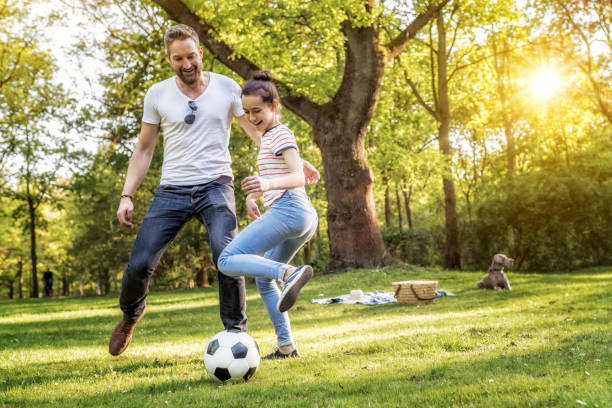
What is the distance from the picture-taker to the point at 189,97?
523 cm

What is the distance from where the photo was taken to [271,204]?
482cm

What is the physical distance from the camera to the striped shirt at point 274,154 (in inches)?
183

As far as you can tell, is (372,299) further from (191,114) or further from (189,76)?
(189,76)

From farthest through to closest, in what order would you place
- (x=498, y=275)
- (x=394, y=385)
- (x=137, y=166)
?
(x=498, y=275) < (x=137, y=166) < (x=394, y=385)

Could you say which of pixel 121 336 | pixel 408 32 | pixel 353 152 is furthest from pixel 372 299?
pixel 408 32

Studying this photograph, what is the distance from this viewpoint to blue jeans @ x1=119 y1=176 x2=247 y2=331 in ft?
16.1

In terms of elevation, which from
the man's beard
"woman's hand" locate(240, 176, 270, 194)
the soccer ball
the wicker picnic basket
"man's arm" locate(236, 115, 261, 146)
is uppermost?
the man's beard

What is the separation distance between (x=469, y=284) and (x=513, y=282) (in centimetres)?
120

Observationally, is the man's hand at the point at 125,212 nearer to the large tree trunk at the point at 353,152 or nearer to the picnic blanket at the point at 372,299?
the picnic blanket at the point at 372,299

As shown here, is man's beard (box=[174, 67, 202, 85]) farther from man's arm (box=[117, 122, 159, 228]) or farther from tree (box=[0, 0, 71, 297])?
tree (box=[0, 0, 71, 297])

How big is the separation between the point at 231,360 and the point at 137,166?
2151 millimetres

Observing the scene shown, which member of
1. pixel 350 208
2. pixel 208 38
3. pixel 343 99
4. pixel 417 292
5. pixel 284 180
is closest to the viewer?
pixel 284 180

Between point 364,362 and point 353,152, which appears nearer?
point 364,362

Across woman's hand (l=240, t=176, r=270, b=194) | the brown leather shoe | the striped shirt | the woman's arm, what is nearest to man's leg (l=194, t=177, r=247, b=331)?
the striped shirt
